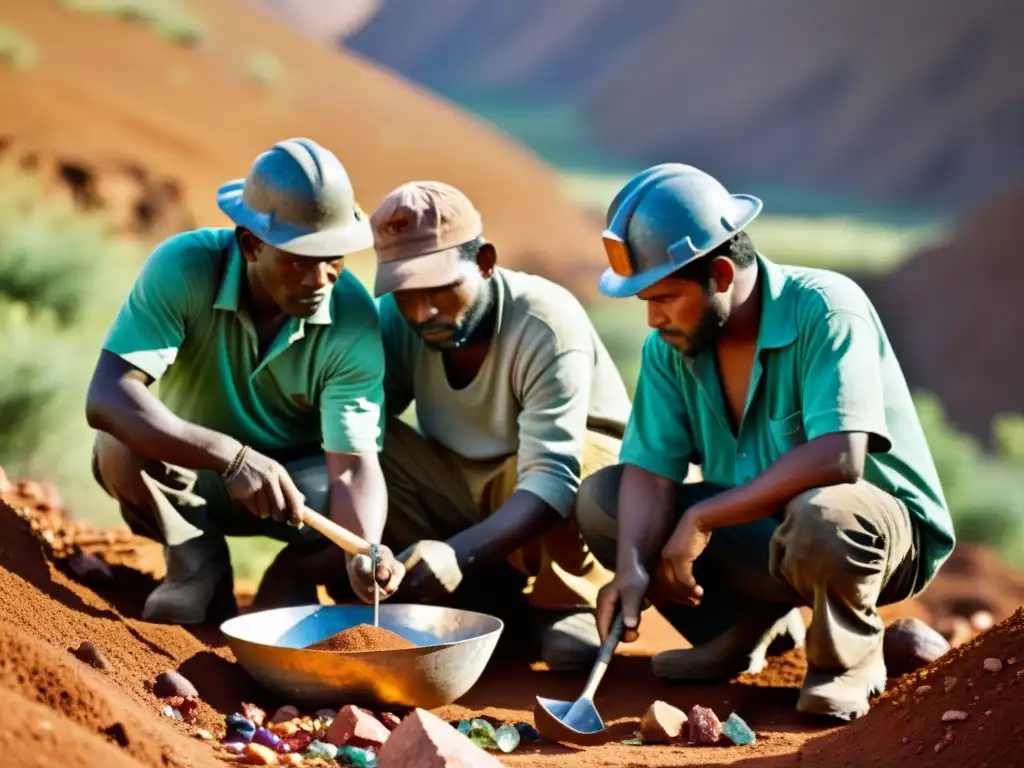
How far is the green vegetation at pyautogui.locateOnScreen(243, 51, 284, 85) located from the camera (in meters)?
21.1

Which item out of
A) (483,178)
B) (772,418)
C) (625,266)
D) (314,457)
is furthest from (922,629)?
(483,178)

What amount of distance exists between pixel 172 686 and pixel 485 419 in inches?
55.9

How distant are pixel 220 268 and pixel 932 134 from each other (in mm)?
24982

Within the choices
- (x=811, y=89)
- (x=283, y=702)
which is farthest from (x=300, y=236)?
(x=811, y=89)

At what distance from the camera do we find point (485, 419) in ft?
16.2

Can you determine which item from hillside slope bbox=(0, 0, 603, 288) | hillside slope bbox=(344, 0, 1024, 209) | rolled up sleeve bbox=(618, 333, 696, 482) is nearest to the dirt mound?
rolled up sleeve bbox=(618, 333, 696, 482)

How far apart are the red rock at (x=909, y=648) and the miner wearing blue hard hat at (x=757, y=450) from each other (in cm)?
43

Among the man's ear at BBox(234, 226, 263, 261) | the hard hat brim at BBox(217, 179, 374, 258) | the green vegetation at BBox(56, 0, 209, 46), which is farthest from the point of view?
the green vegetation at BBox(56, 0, 209, 46)

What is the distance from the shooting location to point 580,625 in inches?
192

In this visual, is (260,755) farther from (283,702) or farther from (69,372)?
(69,372)

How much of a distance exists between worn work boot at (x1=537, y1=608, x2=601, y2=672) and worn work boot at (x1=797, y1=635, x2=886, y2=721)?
81 cm

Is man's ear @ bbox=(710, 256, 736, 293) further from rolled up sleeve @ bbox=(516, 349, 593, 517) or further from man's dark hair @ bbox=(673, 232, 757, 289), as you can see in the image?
rolled up sleeve @ bbox=(516, 349, 593, 517)

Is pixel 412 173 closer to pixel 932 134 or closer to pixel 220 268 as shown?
pixel 932 134

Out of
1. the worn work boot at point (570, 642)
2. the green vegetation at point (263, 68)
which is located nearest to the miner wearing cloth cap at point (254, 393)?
the worn work boot at point (570, 642)
